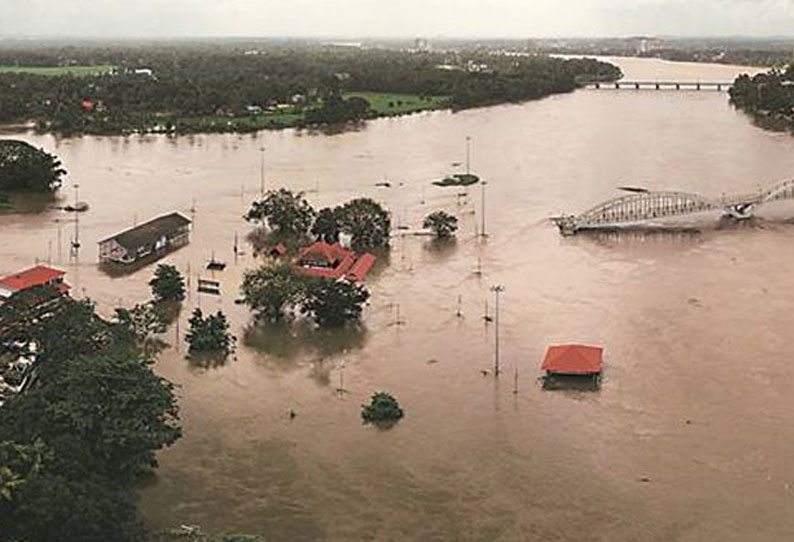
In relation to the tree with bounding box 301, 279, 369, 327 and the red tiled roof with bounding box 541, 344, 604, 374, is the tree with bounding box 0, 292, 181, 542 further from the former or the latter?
the red tiled roof with bounding box 541, 344, 604, 374

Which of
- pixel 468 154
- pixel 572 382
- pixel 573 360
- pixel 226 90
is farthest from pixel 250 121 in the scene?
pixel 572 382

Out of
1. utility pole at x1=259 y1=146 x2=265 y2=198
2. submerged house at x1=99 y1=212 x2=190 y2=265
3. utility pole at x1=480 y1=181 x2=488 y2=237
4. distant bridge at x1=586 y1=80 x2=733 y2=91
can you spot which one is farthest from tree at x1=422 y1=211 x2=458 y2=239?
distant bridge at x1=586 y1=80 x2=733 y2=91

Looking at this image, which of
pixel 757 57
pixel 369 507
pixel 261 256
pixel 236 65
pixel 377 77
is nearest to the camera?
pixel 369 507

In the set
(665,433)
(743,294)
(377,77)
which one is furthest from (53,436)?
(377,77)

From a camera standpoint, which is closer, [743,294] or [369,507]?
[369,507]

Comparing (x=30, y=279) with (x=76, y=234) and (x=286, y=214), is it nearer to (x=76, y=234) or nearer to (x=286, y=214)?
(x=76, y=234)

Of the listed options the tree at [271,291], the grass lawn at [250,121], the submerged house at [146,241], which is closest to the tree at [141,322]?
the tree at [271,291]

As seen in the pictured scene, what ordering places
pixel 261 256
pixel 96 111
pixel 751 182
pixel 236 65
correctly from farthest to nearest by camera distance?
pixel 236 65 < pixel 96 111 < pixel 751 182 < pixel 261 256

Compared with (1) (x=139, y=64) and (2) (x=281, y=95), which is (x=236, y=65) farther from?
(2) (x=281, y=95)
